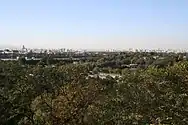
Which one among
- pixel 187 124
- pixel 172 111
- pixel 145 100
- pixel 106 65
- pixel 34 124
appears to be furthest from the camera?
pixel 106 65

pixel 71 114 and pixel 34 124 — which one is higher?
pixel 71 114

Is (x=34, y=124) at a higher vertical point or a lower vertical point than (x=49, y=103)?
lower

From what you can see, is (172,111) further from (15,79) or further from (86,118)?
(15,79)

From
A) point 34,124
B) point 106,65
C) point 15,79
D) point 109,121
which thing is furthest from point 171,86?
point 106,65

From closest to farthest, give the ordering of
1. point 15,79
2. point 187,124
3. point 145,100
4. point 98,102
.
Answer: point 187,124
point 145,100
point 98,102
point 15,79

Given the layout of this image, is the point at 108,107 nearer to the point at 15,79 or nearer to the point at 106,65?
the point at 15,79

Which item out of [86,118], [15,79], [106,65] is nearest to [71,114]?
[86,118]


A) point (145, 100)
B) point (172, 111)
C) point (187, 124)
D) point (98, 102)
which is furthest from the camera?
point (98, 102)

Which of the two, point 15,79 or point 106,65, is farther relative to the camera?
point 106,65

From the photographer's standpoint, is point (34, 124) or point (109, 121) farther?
point (34, 124)
